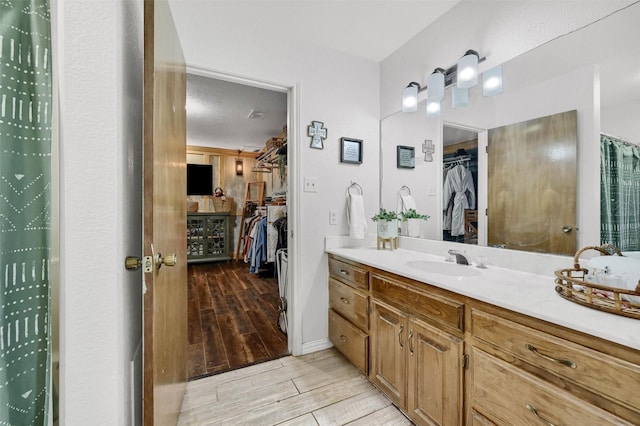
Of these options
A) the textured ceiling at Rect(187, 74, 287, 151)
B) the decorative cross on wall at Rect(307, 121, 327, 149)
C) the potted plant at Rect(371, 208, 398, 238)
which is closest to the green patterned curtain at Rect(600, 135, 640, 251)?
the potted plant at Rect(371, 208, 398, 238)

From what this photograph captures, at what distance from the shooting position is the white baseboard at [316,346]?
207cm

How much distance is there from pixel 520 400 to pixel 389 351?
0.68 meters

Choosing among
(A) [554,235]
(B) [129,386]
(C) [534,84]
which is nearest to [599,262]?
(A) [554,235]

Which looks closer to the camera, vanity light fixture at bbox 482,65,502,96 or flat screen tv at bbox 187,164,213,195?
vanity light fixture at bbox 482,65,502,96

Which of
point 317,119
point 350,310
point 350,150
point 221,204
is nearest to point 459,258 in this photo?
point 350,310

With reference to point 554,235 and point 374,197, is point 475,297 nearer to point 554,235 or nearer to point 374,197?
point 554,235

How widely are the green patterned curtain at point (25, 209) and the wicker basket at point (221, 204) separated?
5067 mm

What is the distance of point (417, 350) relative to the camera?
1.31 meters

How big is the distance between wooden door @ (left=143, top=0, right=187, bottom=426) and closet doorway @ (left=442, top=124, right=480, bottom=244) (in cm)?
174

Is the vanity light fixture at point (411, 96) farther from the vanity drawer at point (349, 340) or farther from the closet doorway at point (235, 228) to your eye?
the vanity drawer at point (349, 340)

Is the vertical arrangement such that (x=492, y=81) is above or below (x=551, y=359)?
above

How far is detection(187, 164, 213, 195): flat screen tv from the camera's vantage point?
5.30 meters

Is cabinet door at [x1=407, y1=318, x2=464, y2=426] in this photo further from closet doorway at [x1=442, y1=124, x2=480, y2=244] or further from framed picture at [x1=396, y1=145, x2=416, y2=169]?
framed picture at [x1=396, y1=145, x2=416, y2=169]

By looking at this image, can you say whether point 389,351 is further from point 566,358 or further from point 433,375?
point 566,358
